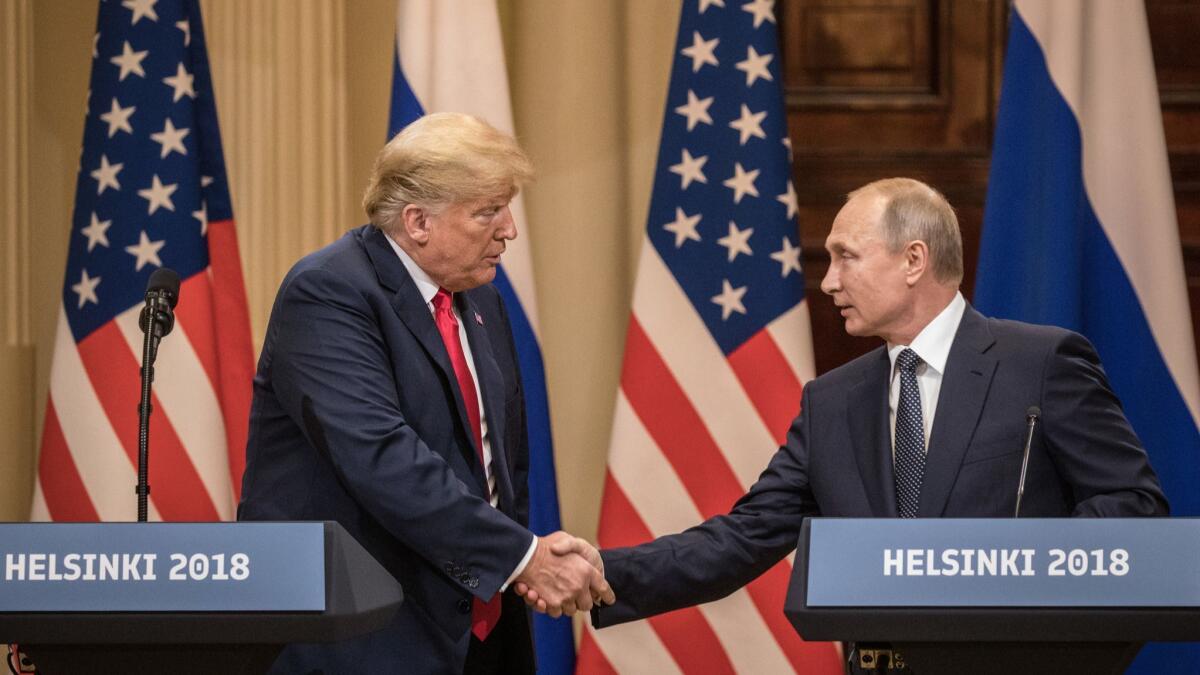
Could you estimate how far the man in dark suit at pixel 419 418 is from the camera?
254cm

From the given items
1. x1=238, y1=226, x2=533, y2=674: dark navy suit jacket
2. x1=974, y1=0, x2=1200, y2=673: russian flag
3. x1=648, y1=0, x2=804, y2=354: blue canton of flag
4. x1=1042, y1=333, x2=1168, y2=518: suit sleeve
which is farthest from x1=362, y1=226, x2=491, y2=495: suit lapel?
x1=974, y1=0, x2=1200, y2=673: russian flag

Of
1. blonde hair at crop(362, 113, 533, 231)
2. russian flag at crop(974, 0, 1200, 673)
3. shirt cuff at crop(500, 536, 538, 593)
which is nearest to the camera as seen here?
shirt cuff at crop(500, 536, 538, 593)

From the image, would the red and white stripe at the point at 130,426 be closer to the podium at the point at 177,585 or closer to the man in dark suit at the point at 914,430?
the man in dark suit at the point at 914,430

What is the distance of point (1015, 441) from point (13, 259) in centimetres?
309

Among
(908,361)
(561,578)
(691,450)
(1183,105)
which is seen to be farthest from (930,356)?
(1183,105)

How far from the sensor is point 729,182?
4.25m

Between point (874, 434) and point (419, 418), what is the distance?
837mm

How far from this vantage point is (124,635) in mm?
1982

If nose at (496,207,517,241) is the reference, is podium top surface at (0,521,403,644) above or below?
below

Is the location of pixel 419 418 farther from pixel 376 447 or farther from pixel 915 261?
pixel 915 261

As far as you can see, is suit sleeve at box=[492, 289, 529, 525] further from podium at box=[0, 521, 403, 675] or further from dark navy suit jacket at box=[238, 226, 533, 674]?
podium at box=[0, 521, 403, 675]

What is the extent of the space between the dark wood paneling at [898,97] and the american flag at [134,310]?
6.11ft

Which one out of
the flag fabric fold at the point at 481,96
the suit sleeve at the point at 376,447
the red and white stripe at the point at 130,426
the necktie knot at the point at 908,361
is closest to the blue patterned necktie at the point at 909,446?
the necktie knot at the point at 908,361

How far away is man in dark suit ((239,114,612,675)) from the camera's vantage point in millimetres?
2535
